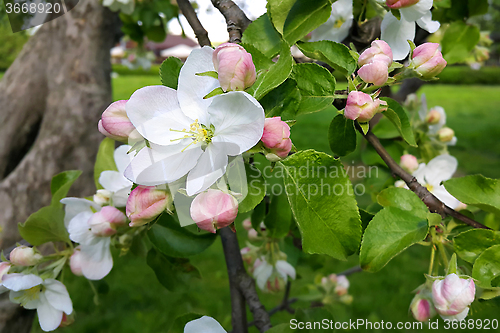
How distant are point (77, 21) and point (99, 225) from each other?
1532mm

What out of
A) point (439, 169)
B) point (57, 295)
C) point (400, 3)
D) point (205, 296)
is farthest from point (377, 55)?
point (205, 296)

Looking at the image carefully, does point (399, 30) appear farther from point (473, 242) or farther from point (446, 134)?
point (446, 134)

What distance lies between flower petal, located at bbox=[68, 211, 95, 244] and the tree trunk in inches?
44.4

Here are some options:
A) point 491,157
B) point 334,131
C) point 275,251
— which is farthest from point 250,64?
point 491,157

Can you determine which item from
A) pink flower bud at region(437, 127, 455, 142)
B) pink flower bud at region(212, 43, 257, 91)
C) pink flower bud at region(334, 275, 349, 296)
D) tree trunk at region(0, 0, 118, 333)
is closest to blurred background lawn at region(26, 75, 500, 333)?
pink flower bud at region(334, 275, 349, 296)

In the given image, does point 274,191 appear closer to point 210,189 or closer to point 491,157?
point 210,189

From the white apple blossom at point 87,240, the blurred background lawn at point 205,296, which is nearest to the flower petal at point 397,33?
the white apple blossom at point 87,240

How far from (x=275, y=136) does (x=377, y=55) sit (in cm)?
25

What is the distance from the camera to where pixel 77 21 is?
189cm

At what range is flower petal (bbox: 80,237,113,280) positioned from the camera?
829 millimetres

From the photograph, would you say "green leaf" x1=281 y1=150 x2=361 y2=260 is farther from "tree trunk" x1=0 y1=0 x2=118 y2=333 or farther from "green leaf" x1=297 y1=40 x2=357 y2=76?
"tree trunk" x1=0 y1=0 x2=118 y2=333

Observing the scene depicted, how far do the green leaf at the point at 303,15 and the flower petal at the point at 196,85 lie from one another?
0.63 ft

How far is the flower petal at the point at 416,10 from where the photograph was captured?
69 cm

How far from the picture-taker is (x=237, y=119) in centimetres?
50
